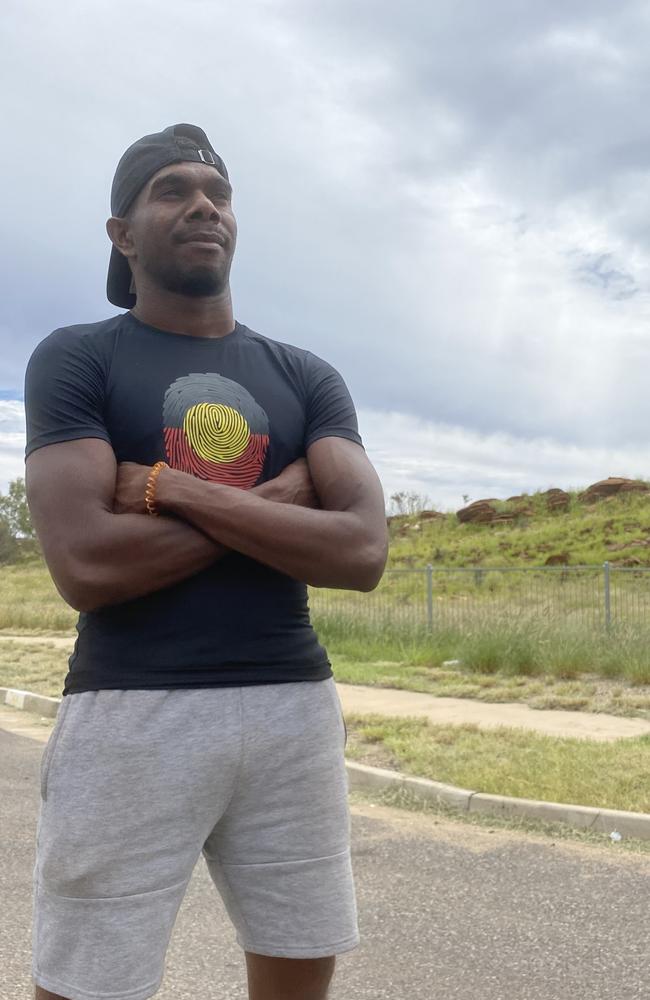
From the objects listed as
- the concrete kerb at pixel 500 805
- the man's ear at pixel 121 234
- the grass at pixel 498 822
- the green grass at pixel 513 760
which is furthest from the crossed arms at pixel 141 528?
the green grass at pixel 513 760

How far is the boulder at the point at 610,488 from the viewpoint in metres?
42.1

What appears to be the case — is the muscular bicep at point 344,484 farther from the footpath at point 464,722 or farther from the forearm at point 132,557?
the footpath at point 464,722

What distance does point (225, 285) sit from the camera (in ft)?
6.88

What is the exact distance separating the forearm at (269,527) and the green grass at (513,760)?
410 cm

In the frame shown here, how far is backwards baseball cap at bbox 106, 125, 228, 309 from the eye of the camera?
206 centimetres

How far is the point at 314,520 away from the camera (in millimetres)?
1927

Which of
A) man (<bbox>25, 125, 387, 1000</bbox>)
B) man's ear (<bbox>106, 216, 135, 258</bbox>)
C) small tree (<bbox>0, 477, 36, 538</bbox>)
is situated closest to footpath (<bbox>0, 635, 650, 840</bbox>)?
man (<bbox>25, 125, 387, 1000</bbox>)

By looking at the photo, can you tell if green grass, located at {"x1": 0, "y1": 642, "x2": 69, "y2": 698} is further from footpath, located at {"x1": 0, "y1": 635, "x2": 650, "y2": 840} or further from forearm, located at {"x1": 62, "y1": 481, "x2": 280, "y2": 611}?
forearm, located at {"x1": 62, "y1": 481, "x2": 280, "y2": 611}

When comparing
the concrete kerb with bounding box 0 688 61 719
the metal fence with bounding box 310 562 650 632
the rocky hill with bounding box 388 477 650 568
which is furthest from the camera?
the rocky hill with bounding box 388 477 650 568

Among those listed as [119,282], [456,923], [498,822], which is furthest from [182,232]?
[498,822]

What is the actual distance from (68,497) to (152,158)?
739 millimetres

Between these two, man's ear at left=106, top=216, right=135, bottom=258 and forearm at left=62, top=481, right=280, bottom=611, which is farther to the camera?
man's ear at left=106, top=216, right=135, bottom=258

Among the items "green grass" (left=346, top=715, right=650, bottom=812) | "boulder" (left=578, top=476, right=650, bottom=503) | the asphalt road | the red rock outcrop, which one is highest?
"boulder" (left=578, top=476, right=650, bottom=503)

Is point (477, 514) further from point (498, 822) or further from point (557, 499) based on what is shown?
point (498, 822)
